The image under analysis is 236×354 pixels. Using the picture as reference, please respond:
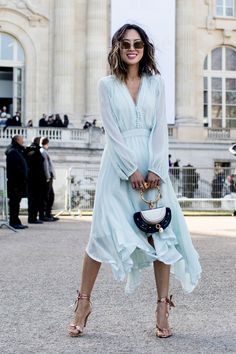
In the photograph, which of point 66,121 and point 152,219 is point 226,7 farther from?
point 152,219

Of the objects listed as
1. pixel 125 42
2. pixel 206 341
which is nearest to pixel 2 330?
pixel 206 341

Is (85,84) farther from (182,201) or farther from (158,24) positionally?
(182,201)

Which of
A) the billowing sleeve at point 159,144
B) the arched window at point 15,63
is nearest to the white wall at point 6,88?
the arched window at point 15,63

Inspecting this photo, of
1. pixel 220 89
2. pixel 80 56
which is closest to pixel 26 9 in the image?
pixel 80 56

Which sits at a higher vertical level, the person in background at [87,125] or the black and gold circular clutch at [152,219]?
the person in background at [87,125]

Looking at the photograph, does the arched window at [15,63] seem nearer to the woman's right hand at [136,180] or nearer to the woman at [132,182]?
the woman at [132,182]

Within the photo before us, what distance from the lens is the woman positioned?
402 cm

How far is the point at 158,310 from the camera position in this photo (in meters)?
4.08

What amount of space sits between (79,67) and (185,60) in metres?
5.22

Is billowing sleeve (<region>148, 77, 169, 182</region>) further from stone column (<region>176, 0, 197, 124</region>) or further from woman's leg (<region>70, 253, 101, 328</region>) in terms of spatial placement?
stone column (<region>176, 0, 197, 124</region>)

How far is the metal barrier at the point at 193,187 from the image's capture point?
2041cm

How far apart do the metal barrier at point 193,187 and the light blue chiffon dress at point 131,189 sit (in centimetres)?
1612

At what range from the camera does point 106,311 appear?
494 centimetres

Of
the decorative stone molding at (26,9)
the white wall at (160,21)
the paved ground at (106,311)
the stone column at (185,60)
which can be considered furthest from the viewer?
the stone column at (185,60)
